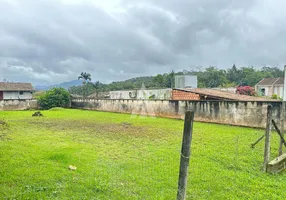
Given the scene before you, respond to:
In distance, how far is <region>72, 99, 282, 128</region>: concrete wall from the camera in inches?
448

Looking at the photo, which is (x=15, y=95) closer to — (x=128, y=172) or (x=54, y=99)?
(x=54, y=99)

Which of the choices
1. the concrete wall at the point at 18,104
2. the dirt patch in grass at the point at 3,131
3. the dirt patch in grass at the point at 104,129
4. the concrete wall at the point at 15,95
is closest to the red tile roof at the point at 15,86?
the concrete wall at the point at 15,95

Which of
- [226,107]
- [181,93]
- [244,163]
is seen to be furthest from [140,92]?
[244,163]

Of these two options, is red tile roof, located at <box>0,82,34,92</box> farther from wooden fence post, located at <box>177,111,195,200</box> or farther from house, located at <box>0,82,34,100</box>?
wooden fence post, located at <box>177,111,195,200</box>

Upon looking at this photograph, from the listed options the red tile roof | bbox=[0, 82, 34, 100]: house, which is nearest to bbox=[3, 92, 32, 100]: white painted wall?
bbox=[0, 82, 34, 100]: house

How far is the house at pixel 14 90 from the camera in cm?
3534

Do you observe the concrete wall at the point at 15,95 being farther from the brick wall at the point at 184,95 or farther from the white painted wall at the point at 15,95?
the brick wall at the point at 184,95

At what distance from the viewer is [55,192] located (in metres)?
3.50

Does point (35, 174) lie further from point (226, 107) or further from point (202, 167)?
point (226, 107)

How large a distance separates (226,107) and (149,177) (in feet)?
32.4

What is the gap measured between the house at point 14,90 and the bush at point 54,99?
1317 cm

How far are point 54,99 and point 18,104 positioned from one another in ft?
12.3

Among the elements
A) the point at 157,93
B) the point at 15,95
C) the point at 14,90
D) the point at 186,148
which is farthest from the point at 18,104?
the point at 186,148

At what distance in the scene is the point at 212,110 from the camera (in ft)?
44.3
